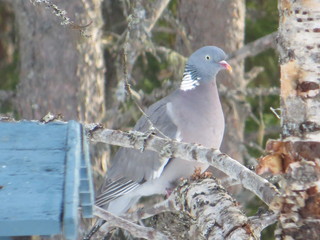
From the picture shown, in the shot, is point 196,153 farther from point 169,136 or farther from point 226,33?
point 226,33

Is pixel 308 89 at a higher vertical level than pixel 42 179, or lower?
higher

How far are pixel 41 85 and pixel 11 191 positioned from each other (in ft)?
11.5

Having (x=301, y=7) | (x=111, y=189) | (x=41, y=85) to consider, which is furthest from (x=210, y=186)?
(x=41, y=85)

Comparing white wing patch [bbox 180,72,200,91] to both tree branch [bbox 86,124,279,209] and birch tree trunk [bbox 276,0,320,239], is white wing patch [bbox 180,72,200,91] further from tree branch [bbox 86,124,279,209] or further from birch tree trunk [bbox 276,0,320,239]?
birch tree trunk [bbox 276,0,320,239]

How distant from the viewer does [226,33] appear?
6.68m

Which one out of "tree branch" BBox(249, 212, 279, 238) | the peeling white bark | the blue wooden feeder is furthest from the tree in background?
the blue wooden feeder

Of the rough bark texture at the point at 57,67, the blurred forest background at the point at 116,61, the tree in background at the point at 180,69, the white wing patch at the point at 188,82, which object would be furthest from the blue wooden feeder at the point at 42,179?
the rough bark texture at the point at 57,67

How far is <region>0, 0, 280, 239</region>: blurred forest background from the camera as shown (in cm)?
582

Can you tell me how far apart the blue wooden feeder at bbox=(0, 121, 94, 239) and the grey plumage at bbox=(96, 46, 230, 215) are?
210 centimetres

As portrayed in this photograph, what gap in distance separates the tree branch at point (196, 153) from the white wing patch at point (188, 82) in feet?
5.78

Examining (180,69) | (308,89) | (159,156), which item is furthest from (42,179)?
(180,69)

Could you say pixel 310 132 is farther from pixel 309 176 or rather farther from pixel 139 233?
pixel 139 233

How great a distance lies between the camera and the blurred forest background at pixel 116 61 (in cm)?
582

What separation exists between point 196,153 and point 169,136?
1797mm
